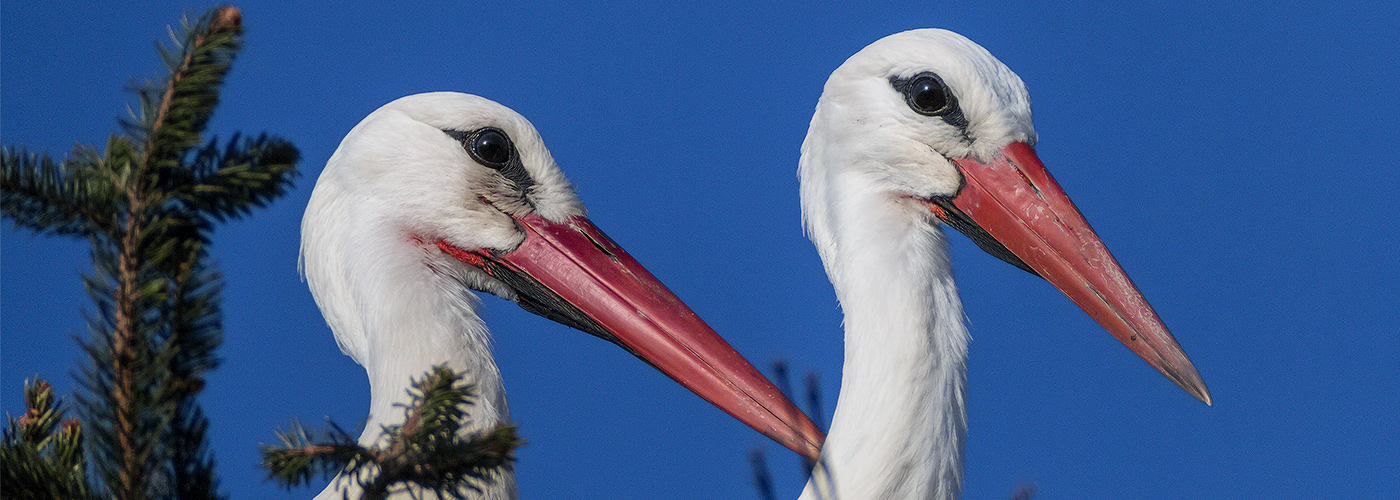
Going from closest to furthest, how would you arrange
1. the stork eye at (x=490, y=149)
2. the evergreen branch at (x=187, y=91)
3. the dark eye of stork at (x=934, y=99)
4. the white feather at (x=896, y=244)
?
1. the evergreen branch at (x=187, y=91)
2. the white feather at (x=896, y=244)
3. the stork eye at (x=490, y=149)
4. the dark eye of stork at (x=934, y=99)

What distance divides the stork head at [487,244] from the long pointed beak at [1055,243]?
25.4 inches

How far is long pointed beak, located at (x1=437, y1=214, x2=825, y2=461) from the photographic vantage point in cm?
239

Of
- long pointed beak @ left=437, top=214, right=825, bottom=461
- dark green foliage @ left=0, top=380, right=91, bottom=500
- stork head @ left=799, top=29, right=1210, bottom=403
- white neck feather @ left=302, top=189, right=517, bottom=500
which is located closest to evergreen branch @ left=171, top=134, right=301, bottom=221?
dark green foliage @ left=0, top=380, right=91, bottom=500

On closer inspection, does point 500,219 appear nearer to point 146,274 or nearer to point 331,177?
point 331,177

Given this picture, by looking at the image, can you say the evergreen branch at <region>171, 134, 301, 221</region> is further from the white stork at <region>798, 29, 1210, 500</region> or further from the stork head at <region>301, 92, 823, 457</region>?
the white stork at <region>798, 29, 1210, 500</region>

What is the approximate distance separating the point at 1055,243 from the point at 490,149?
1279 mm

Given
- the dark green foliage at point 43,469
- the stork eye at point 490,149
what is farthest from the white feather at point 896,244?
the dark green foliage at point 43,469

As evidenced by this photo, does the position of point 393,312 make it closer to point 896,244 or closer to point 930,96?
point 896,244

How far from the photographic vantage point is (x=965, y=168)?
277 centimetres

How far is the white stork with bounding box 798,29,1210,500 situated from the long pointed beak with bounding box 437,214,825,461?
172 millimetres

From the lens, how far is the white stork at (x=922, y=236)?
2.41 m

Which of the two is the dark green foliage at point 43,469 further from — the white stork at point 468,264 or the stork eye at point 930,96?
the stork eye at point 930,96

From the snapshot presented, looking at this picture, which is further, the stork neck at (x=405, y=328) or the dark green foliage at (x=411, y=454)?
the stork neck at (x=405, y=328)

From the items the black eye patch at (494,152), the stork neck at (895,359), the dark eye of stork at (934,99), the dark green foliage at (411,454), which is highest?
the dark eye of stork at (934,99)
